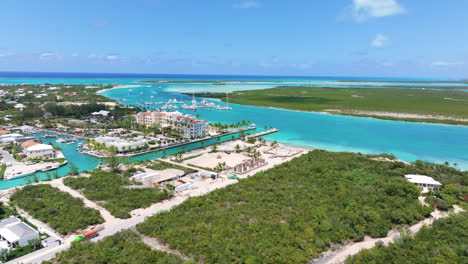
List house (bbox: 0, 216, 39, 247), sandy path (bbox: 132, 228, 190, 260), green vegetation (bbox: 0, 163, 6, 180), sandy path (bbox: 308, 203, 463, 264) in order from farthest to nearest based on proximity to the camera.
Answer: green vegetation (bbox: 0, 163, 6, 180), house (bbox: 0, 216, 39, 247), sandy path (bbox: 132, 228, 190, 260), sandy path (bbox: 308, 203, 463, 264)

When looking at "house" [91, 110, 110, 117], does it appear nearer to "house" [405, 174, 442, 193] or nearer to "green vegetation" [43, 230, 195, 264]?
"green vegetation" [43, 230, 195, 264]

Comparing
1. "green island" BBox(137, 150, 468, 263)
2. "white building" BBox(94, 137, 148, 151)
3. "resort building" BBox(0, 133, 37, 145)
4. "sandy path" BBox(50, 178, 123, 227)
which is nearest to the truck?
"sandy path" BBox(50, 178, 123, 227)

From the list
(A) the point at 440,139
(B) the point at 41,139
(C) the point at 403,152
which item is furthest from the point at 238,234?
(A) the point at 440,139

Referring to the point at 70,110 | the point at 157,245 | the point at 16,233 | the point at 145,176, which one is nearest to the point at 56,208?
the point at 16,233

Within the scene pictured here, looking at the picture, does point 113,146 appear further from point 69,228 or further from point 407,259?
point 407,259

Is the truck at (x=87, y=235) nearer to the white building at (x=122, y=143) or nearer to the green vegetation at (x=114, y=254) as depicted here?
the green vegetation at (x=114, y=254)

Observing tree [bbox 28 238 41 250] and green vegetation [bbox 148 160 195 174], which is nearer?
tree [bbox 28 238 41 250]
